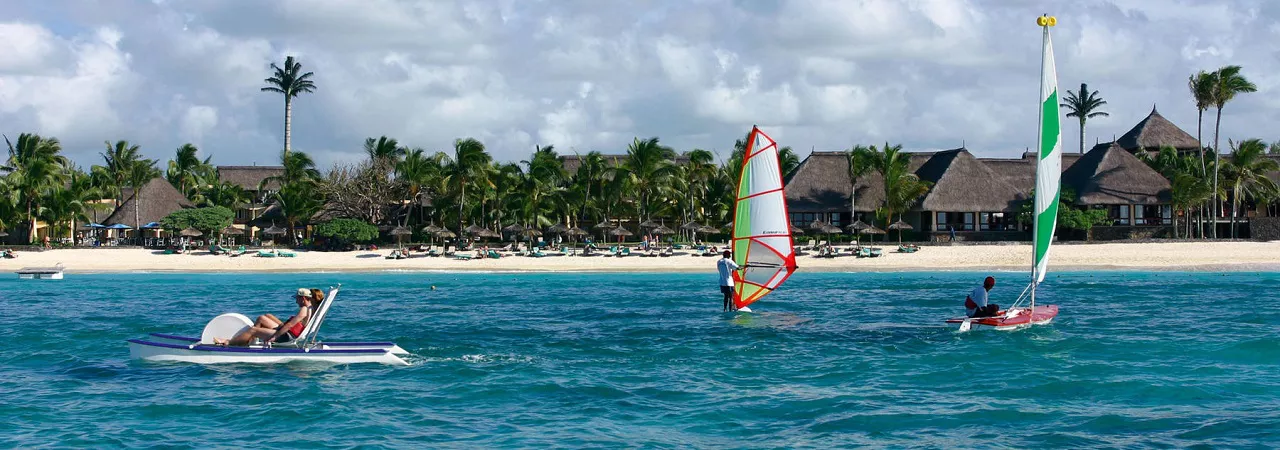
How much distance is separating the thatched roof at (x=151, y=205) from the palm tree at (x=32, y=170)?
4958 mm

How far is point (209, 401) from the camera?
13578mm

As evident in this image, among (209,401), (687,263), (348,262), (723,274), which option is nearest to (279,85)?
(348,262)

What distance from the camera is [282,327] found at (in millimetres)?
15664

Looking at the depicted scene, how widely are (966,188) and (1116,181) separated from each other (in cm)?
756

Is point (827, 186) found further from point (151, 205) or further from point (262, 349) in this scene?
point (262, 349)

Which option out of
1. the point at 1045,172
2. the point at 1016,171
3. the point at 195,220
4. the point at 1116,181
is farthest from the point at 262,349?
the point at 1016,171

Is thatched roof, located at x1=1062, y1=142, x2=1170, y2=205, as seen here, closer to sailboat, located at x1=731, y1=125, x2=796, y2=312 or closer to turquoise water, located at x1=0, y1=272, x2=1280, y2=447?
turquoise water, located at x1=0, y1=272, x2=1280, y2=447

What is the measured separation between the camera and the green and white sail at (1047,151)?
1678 cm

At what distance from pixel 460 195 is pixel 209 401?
4038cm

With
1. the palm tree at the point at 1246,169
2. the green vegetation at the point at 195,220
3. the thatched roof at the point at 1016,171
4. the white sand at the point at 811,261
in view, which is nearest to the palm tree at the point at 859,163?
the white sand at the point at 811,261

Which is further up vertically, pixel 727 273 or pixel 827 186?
pixel 827 186

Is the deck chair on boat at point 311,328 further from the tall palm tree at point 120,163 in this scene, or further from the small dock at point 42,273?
the tall palm tree at point 120,163

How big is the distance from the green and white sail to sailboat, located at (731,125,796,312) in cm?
438

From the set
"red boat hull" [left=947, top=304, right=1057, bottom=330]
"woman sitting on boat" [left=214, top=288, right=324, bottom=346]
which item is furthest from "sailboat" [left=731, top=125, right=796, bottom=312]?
"woman sitting on boat" [left=214, top=288, right=324, bottom=346]
